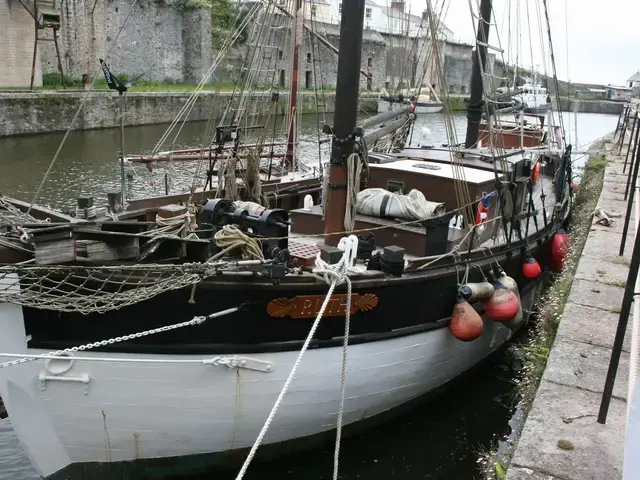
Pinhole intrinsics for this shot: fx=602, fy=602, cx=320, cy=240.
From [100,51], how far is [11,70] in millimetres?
6307

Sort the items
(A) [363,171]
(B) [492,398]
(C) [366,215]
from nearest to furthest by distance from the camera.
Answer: (A) [363,171]
(C) [366,215]
(B) [492,398]

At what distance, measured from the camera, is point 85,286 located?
477 centimetres

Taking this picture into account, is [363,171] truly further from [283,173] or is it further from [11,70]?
[11,70]

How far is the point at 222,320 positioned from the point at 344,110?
7.80 ft

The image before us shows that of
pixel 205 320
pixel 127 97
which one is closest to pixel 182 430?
pixel 205 320

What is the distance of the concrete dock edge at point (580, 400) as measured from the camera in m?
3.44

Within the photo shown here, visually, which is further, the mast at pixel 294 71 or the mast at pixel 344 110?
the mast at pixel 294 71

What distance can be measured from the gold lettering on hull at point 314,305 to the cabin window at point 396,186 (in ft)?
7.32

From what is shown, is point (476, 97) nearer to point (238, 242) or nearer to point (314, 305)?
point (314, 305)

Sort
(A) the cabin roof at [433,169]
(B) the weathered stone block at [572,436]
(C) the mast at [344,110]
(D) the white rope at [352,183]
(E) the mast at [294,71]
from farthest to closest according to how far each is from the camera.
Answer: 1. (E) the mast at [294,71]
2. (A) the cabin roof at [433,169]
3. (D) the white rope at [352,183]
4. (C) the mast at [344,110]
5. (B) the weathered stone block at [572,436]

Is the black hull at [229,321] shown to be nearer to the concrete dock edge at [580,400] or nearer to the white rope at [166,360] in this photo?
the white rope at [166,360]

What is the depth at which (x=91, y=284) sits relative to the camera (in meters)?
4.79

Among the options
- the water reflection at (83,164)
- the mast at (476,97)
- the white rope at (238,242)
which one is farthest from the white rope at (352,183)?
the water reflection at (83,164)

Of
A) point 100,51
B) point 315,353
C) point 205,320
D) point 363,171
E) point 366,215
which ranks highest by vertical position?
point 100,51
